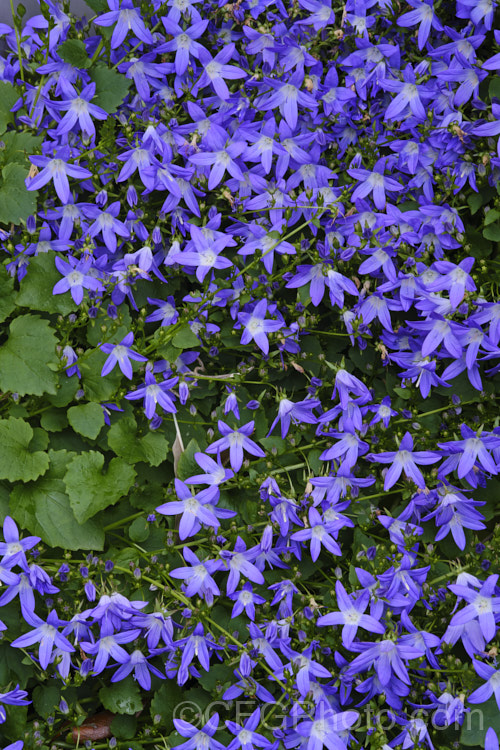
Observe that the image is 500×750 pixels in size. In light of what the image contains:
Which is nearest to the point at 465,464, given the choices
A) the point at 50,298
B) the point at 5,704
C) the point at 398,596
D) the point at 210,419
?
the point at 398,596

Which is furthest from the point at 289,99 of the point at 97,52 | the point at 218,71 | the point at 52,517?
the point at 52,517

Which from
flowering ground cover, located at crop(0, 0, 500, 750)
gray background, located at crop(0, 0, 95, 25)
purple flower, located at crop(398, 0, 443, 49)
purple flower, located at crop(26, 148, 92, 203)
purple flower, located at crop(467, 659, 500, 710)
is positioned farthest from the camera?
gray background, located at crop(0, 0, 95, 25)

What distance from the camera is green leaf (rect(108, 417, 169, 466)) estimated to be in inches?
88.0

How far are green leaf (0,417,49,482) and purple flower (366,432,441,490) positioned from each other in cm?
103

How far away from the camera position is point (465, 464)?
7.07ft

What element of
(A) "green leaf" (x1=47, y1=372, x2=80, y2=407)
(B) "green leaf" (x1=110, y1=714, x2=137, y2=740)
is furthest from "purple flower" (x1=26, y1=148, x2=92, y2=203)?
(B) "green leaf" (x1=110, y1=714, x2=137, y2=740)

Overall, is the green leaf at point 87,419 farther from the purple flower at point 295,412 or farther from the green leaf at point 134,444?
the purple flower at point 295,412

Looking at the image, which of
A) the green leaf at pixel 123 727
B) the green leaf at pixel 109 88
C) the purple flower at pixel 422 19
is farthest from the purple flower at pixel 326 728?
the purple flower at pixel 422 19

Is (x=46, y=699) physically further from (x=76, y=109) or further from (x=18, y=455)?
(x=76, y=109)

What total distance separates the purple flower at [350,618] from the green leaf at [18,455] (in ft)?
3.15

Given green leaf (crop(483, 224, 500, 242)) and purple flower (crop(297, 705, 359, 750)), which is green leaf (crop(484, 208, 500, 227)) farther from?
purple flower (crop(297, 705, 359, 750))

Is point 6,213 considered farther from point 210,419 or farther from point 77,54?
point 210,419

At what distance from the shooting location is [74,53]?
92.0 inches

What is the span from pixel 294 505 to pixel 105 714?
0.98 m
